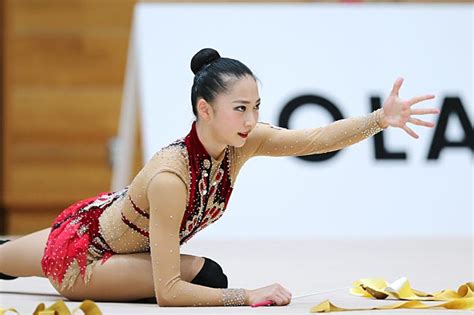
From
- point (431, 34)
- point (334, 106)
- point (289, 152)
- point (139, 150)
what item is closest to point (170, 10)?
point (334, 106)

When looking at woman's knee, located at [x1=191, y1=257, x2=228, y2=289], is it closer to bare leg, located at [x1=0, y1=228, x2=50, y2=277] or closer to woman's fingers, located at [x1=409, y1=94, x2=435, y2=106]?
bare leg, located at [x1=0, y1=228, x2=50, y2=277]

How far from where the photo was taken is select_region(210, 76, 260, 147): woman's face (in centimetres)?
245

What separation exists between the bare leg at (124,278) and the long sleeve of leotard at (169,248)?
14cm

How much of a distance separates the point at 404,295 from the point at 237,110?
2.17 ft

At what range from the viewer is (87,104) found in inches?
284

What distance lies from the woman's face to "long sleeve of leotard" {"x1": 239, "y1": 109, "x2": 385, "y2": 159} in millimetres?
191

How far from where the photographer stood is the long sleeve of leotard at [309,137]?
8.74 feet

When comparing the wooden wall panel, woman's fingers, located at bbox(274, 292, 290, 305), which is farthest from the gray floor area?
the wooden wall panel

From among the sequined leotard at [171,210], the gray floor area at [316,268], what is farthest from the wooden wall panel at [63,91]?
the sequined leotard at [171,210]

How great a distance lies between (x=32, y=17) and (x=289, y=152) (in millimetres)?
4827

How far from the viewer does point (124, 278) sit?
2600mm

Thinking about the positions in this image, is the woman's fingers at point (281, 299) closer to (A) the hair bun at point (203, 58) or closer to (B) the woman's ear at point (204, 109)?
(B) the woman's ear at point (204, 109)

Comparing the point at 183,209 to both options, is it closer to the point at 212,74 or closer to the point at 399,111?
the point at 212,74

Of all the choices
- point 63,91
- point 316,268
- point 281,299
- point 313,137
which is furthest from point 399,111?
point 63,91
